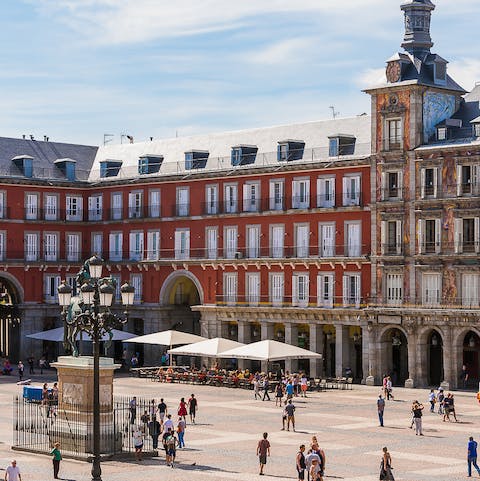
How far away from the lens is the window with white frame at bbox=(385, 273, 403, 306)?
81125 millimetres

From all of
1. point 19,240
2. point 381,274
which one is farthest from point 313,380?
point 19,240

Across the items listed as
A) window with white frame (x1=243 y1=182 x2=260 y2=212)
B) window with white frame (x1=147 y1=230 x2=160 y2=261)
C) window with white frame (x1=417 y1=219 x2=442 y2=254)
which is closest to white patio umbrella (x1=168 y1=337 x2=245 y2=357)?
window with white frame (x1=417 y1=219 x2=442 y2=254)

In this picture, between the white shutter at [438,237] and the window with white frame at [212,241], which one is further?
the window with white frame at [212,241]

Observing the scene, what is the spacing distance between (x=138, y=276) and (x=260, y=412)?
123ft

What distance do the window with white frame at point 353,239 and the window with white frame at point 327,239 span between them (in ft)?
4.22

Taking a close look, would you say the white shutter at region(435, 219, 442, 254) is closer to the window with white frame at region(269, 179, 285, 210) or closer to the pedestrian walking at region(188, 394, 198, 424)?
the window with white frame at region(269, 179, 285, 210)

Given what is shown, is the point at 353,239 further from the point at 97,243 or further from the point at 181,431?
the point at 181,431

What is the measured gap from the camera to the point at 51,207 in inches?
4011

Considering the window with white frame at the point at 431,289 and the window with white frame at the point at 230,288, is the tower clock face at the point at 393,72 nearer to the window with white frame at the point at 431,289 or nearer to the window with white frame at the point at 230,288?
the window with white frame at the point at 431,289

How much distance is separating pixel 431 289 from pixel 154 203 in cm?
2762

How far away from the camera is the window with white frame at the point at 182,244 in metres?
96.2

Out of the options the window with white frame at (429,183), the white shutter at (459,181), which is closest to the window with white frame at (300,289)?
the window with white frame at (429,183)

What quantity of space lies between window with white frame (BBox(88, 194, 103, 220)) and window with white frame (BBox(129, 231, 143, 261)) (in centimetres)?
441

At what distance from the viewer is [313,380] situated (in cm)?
7881
